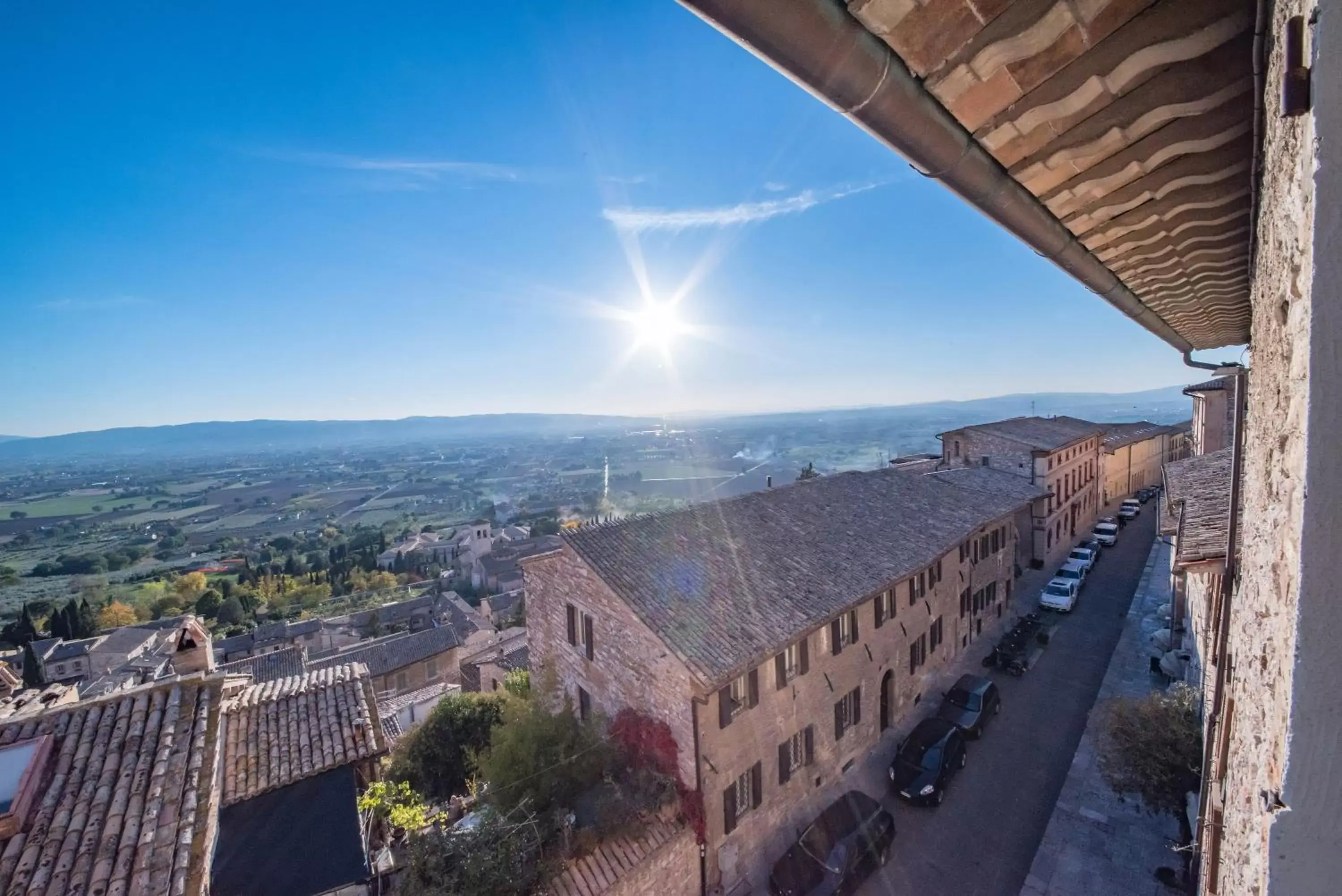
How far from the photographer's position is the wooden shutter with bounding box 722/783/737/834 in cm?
1037

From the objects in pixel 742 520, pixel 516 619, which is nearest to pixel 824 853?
pixel 742 520

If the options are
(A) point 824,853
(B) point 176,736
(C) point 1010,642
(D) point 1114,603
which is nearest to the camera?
(B) point 176,736

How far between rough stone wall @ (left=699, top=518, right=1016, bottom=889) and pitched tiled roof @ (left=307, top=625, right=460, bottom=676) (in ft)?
110

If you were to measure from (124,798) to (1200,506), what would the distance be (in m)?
15.5

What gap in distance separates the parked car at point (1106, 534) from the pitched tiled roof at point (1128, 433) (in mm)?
6815

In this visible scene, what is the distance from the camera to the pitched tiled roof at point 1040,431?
27672 millimetres

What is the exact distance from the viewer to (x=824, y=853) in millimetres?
10492

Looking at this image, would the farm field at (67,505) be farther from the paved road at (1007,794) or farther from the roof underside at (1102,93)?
the roof underside at (1102,93)

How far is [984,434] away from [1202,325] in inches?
994

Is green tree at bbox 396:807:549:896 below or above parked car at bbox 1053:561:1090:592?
above

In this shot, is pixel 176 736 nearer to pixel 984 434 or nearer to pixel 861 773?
pixel 861 773

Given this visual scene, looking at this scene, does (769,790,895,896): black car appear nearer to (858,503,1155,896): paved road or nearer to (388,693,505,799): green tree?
(858,503,1155,896): paved road

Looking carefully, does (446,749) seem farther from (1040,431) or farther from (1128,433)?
(1128,433)

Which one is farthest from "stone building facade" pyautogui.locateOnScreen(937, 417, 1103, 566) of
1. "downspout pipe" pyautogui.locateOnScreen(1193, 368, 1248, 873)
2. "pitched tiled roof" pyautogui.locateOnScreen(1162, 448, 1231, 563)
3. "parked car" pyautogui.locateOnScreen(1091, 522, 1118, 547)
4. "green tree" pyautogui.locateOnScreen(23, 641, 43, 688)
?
"green tree" pyautogui.locateOnScreen(23, 641, 43, 688)
